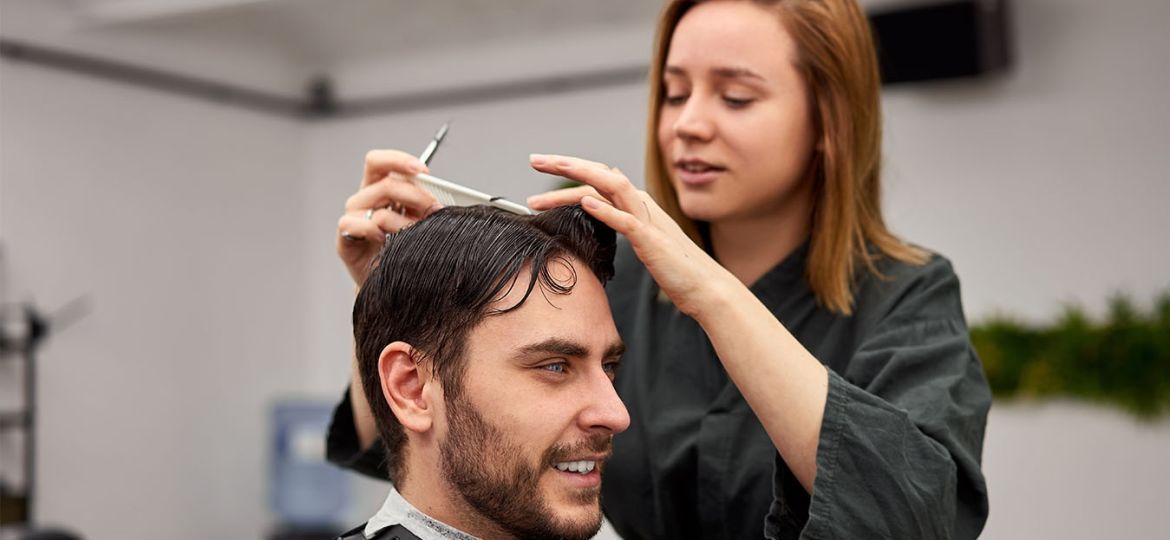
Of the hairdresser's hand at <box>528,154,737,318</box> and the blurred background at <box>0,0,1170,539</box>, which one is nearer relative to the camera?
the hairdresser's hand at <box>528,154,737,318</box>

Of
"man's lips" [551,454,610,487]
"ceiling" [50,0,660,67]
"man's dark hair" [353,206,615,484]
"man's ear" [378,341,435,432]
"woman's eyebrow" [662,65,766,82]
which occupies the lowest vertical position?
"man's lips" [551,454,610,487]

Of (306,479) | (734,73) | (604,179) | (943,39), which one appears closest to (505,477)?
(604,179)

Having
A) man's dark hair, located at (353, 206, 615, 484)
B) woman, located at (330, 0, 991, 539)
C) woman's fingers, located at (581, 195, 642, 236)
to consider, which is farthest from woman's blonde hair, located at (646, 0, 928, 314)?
woman's fingers, located at (581, 195, 642, 236)

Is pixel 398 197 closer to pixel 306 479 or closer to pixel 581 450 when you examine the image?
pixel 581 450

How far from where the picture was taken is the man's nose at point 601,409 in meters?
1.30

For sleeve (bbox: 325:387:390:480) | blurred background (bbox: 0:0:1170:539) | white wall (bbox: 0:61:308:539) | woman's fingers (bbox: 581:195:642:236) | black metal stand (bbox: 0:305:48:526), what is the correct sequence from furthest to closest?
white wall (bbox: 0:61:308:539)
black metal stand (bbox: 0:305:48:526)
blurred background (bbox: 0:0:1170:539)
sleeve (bbox: 325:387:390:480)
woman's fingers (bbox: 581:195:642:236)

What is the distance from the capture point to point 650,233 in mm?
1198

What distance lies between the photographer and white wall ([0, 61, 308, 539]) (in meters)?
5.38

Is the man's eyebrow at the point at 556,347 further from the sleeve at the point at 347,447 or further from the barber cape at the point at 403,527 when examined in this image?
the sleeve at the point at 347,447

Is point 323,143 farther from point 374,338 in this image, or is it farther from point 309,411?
point 374,338

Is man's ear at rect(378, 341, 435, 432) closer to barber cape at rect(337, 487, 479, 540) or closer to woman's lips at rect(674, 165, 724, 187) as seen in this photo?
barber cape at rect(337, 487, 479, 540)

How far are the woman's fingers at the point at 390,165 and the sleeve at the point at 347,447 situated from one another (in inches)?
13.2

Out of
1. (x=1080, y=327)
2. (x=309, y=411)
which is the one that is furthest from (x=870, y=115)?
(x=309, y=411)

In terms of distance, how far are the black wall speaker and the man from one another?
148 inches
